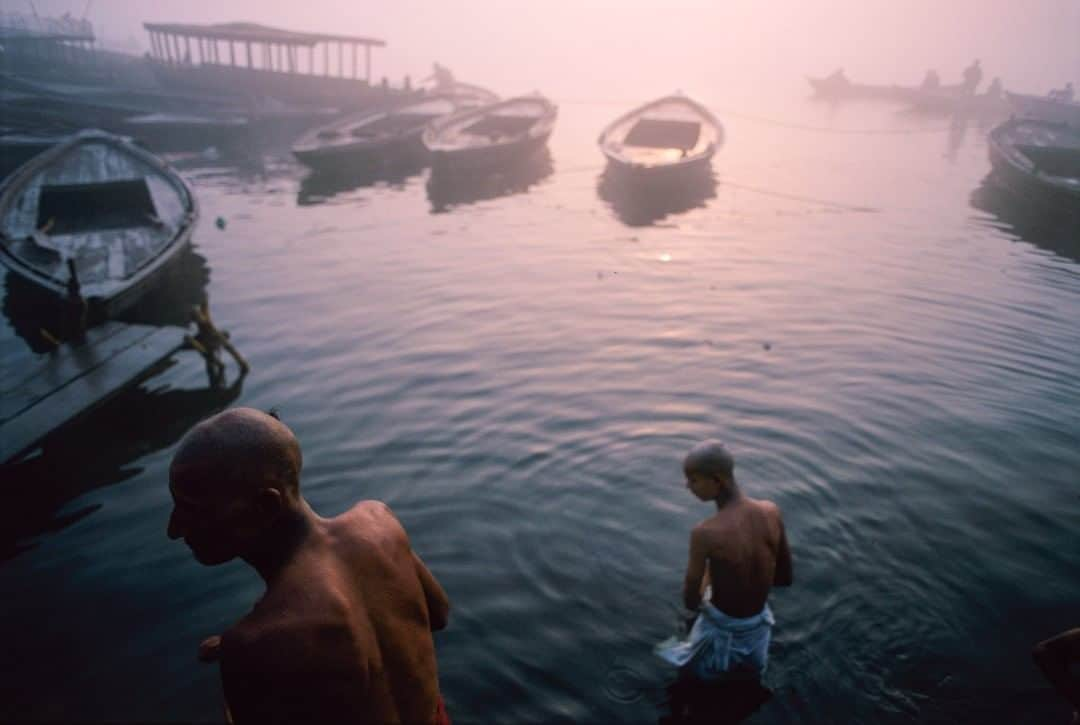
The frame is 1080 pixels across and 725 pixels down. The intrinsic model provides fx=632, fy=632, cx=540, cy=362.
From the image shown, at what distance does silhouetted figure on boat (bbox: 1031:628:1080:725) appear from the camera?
2.62 metres

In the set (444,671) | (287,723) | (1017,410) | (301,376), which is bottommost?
(301,376)

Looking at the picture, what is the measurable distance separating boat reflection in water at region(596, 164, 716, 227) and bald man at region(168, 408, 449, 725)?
15627 mm

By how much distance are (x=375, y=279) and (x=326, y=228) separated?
4857 mm

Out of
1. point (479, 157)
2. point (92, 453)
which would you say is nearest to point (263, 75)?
point (479, 157)

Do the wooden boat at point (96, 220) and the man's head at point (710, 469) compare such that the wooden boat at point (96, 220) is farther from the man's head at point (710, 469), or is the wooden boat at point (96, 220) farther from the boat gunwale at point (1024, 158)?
the boat gunwale at point (1024, 158)

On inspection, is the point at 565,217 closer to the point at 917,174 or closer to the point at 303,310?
the point at 303,310

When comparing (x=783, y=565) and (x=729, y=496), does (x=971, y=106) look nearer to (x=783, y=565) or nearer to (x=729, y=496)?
(x=783, y=565)

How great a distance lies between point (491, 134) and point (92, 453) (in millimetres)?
19705

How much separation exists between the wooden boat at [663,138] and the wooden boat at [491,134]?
2.81 m

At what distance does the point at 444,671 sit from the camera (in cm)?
425

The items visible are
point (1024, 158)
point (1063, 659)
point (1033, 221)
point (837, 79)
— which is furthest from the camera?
point (837, 79)

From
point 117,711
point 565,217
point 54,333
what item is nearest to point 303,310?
point 54,333

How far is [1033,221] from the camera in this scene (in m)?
17.5

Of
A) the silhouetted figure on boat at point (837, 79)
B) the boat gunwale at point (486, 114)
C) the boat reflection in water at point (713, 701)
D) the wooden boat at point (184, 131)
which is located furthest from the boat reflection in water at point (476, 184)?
the silhouetted figure on boat at point (837, 79)
